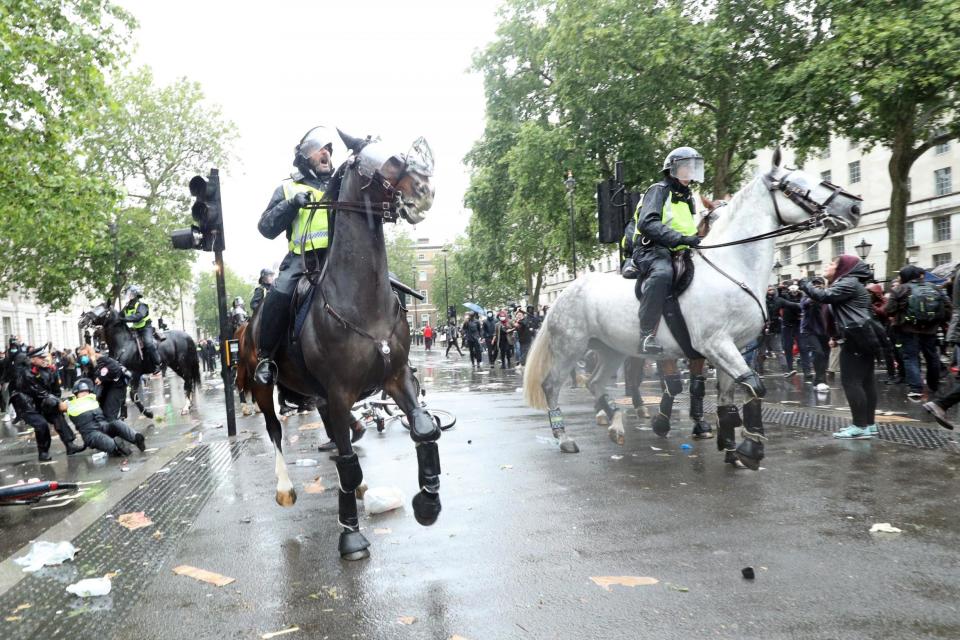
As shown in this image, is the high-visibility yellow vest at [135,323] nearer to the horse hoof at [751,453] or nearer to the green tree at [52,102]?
the green tree at [52,102]

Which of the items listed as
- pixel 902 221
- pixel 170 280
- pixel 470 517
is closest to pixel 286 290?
pixel 470 517

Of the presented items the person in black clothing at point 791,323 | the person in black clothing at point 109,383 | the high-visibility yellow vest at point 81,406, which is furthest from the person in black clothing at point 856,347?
the person in black clothing at point 109,383

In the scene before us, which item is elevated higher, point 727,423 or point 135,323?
point 135,323

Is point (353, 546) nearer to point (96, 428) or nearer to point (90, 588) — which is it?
point (90, 588)

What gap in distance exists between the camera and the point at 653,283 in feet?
22.9

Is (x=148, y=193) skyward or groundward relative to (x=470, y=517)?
skyward

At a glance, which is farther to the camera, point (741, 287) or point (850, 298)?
point (850, 298)

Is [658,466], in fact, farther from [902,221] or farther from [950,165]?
[950,165]

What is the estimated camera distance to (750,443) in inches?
245

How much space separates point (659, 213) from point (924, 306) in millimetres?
6397

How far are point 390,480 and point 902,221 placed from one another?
66.9 feet

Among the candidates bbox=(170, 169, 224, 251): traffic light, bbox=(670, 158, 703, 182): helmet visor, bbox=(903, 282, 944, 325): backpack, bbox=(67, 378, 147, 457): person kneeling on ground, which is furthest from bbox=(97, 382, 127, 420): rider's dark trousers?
bbox=(903, 282, 944, 325): backpack

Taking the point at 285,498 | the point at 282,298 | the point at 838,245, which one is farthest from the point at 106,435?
the point at 838,245

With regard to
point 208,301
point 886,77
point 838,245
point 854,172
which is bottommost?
point 838,245
